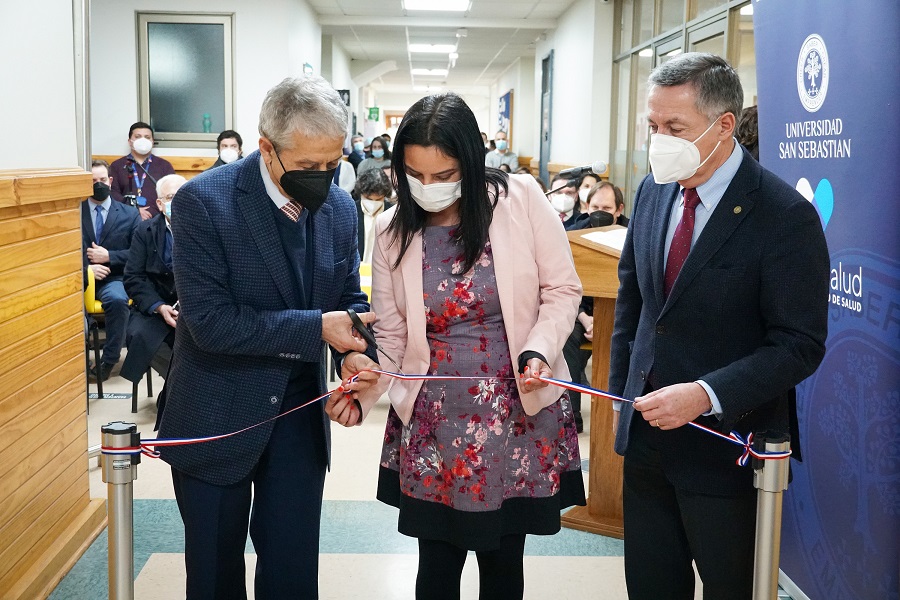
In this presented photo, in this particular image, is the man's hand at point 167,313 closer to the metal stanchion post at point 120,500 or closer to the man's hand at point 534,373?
the metal stanchion post at point 120,500

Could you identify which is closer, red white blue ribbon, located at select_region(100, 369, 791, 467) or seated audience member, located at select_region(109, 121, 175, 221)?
red white blue ribbon, located at select_region(100, 369, 791, 467)

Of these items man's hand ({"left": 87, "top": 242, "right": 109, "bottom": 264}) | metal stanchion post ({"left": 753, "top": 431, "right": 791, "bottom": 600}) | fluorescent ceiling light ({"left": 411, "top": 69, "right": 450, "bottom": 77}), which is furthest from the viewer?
fluorescent ceiling light ({"left": 411, "top": 69, "right": 450, "bottom": 77})

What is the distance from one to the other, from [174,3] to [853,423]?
9.60m

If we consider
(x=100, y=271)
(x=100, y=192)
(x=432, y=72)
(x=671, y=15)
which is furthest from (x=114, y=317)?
(x=432, y=72)

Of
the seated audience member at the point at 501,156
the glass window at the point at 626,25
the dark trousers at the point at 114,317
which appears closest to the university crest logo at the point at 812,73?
the dark trousers at the point at 114,317

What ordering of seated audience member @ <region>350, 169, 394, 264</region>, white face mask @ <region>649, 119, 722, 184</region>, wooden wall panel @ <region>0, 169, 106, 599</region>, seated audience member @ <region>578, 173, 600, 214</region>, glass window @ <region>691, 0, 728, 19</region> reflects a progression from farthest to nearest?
glass window @ <region>691, 0, 728, 19</region>
seated audience member @ <region>350, 169, 394, 264</region>
seated audience member @ <region>578, 173, 600, 214</region>
wooden wall panel @ <region>0, 169, 106, 599</region>
white face mask @ <region>649, 119, 722, 184</region>

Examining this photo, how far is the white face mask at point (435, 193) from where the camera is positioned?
6.72 feet

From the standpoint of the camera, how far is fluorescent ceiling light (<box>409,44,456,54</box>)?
1738cm

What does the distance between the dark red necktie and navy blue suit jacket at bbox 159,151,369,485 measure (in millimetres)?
783

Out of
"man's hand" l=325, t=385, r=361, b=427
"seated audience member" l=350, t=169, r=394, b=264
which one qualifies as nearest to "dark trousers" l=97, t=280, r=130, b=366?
"seated audience member" l=350, t=169, r=394, b=264

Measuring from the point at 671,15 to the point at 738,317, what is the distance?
816 centimetres

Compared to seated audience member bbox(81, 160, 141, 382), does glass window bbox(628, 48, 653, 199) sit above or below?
above

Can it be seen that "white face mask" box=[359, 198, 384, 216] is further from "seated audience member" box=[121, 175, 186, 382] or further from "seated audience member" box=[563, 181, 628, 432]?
"seated audience member" box=[121, 175, 186, 382]

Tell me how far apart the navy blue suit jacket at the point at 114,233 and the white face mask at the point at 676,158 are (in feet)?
16.4
